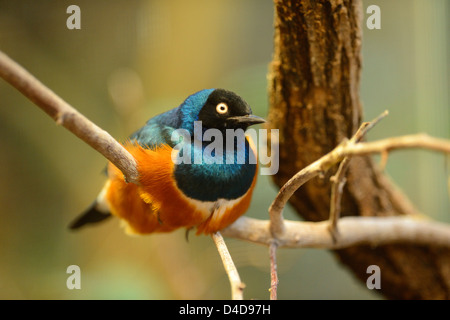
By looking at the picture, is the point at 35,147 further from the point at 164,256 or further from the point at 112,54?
the point at 164,256

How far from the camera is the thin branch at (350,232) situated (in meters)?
1.57

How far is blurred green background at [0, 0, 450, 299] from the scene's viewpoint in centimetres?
210

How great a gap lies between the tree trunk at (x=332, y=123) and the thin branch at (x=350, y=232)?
104 mm

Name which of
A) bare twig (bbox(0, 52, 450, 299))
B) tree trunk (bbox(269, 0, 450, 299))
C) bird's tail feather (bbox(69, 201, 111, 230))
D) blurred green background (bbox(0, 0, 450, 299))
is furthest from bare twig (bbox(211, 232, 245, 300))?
blurred green background (bbox(0, 0, 450, 299))

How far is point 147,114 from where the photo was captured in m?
2.20

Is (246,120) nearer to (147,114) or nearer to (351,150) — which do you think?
(351,150)

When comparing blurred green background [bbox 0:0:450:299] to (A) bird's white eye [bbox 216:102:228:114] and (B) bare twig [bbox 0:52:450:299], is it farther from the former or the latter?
(A) bird's white eye [bbox 216:102:228:114]

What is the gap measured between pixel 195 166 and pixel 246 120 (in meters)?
0.22

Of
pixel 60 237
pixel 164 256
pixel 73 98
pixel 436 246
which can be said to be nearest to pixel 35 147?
pixel 73 98

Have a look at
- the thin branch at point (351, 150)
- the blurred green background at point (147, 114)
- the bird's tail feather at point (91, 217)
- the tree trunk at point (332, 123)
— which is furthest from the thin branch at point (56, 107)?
the blurred green background at point (147, 114)

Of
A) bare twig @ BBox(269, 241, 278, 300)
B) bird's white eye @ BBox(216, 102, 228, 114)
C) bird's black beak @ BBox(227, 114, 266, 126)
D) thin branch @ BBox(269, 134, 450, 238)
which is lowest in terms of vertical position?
bare twig @ BBox(269, 241, 278, 300)

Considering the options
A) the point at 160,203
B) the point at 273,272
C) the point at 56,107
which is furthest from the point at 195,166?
the point at 56,107

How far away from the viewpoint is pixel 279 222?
1429 millimetres

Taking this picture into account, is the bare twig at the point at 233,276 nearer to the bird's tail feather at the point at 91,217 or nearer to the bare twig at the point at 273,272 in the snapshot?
the bare twig at the point at 273,272
